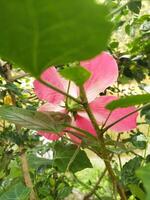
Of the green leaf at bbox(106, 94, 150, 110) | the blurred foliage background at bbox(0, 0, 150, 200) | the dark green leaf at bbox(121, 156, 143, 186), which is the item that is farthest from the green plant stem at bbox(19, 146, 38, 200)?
the green leaf at bbox(106, 94, 150, 110)

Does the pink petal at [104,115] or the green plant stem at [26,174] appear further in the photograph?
the green plant stem at [26,174]

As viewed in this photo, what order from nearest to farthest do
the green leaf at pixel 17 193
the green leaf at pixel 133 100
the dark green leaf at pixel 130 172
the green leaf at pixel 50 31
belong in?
the green leaf at pixel 50 31, the green leaf at pixel 133 100, the green leaf at pixel 17 193, the dark green leaf at pixel 130 172

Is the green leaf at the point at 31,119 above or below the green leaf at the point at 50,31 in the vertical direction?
above

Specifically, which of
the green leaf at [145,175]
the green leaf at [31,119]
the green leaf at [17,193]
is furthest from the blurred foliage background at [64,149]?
the green leaf at [145,175]

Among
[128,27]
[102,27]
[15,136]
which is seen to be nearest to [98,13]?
[102,27]

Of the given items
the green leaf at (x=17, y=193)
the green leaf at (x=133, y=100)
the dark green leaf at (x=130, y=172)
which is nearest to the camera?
the green leaf at (x=133, y=100)

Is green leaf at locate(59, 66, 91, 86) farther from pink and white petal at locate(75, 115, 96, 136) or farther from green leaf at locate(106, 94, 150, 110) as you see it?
pink and white petal at locate(75, 115, 96, 136)

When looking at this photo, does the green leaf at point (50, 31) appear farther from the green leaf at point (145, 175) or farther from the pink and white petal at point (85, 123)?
the pink and white petal at point (85, 123)
